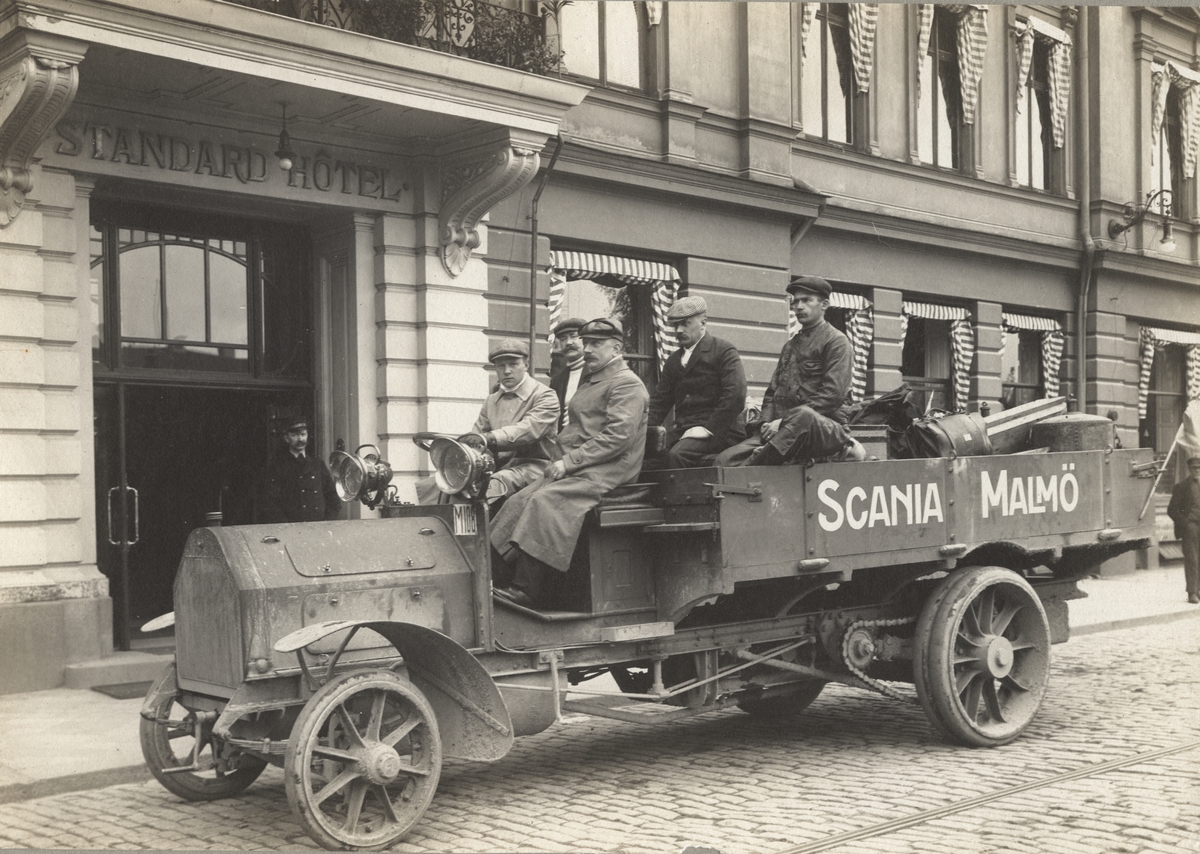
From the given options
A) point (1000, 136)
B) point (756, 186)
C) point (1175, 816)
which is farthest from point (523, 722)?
point (1000, 136)

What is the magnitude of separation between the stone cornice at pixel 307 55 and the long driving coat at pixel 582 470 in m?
4.31

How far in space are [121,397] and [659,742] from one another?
5.59 metres

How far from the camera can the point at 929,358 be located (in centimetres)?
1758

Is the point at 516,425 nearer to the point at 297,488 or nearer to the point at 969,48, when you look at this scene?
the point at 297,488

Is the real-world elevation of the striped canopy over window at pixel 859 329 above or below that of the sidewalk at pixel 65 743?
above

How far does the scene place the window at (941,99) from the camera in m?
17.0

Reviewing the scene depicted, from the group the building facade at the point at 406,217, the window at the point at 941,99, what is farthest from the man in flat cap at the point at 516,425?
the window at the point at 941,99

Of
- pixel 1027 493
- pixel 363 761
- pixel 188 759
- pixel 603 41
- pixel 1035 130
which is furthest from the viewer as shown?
pixel 1035 130

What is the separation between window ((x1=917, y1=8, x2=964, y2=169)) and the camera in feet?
55.7

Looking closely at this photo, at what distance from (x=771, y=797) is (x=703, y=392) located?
2.41m

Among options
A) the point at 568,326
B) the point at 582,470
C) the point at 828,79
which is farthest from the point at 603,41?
the point at 582,470

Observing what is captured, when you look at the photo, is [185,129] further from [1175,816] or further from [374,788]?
[1175,816]

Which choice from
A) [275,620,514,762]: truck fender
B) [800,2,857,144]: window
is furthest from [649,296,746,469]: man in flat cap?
[800,2,857,144]: window

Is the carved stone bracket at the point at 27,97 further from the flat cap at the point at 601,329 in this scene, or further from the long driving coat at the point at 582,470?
the long driving coat at the point at 582,470
